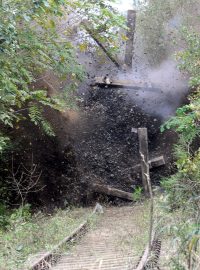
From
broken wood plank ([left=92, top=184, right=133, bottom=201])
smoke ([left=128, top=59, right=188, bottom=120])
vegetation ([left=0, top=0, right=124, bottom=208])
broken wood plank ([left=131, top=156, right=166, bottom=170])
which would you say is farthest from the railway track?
smoke ([left=128, top=59, right=188, bottom=120])

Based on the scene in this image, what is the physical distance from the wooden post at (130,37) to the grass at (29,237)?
21.9 ft

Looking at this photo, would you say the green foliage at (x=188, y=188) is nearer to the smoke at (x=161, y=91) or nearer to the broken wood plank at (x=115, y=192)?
the smoke at (x=161, y=91)

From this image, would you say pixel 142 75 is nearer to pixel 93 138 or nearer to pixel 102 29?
pixel 93 138

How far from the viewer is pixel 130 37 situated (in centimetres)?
1334

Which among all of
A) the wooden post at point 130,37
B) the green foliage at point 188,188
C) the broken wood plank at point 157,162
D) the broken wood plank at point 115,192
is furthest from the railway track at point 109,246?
the wooden post at point 130,37

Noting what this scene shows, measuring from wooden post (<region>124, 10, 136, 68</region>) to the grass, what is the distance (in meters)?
6.67

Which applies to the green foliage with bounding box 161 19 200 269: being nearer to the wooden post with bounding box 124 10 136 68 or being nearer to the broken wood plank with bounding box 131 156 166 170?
the broken wood plank with bounding box 131 156 166 170

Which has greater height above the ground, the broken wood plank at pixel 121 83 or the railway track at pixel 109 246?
the broken wood plank at pixel 121 83

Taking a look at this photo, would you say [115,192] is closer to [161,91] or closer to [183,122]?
[183,122]

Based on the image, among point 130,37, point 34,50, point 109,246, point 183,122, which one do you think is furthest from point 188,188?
point 130,37

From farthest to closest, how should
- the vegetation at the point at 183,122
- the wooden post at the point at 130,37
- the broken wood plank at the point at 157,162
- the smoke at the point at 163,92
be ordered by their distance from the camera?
the smoke at the point at 163,92 → the wooden post at the point at 130,37 → the broken wood plank at the point at 157,162 → the vegetation at the point at 183,122

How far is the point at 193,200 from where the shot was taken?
4.96 metres

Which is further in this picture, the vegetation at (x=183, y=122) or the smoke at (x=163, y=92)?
the smoke at (x=163, y=92)

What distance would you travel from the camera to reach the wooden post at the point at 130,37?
13.0 meters
